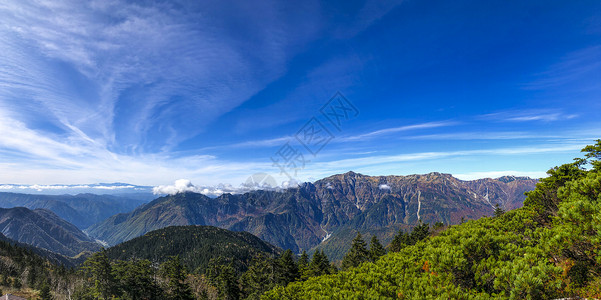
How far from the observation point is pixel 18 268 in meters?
129

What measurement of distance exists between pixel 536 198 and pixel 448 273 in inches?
1231

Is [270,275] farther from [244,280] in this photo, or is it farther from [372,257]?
[372,257]

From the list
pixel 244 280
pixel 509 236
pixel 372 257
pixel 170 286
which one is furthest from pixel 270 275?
pixel 509 236

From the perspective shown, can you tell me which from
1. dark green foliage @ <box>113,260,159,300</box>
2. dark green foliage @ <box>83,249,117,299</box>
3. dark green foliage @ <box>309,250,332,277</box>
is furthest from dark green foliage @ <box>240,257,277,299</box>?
dark green foliage @ <box>83,249,117,299</box>

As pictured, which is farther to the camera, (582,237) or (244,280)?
(244,280)

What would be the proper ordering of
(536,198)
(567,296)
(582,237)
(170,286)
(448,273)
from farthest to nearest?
(170,286), (536,198), (448,273), (582,237), (567,296)

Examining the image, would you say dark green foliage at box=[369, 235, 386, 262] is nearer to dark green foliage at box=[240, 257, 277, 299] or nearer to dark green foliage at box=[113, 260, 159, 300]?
dark green foliage at box=[240, 257, 277, 299]

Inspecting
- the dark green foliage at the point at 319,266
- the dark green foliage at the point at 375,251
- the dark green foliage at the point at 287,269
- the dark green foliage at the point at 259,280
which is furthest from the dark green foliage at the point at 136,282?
the dark green foliage at the point at 375,251

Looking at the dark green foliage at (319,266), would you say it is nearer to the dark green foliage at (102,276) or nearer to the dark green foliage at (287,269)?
the dark green foliage at (287,269)

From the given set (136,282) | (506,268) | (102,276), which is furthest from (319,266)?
(506,268)

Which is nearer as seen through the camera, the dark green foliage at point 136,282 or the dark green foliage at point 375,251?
the dark green foliage at point 136,282

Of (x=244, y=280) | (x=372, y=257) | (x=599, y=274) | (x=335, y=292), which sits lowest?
(x=244, y=280)

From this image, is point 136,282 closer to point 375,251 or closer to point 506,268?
point 375,251

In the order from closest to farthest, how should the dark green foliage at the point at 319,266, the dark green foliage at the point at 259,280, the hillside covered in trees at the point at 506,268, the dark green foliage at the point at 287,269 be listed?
1. the hillside covered in trees at the point at 506,268
2. the dark green foliage at the point at 287,269
3. the dark green foliage at the point at 259,280
4. the dark green foliage at the point at 319,266
